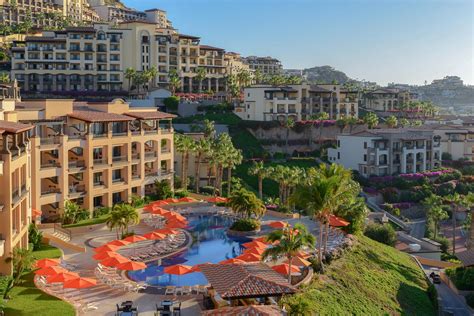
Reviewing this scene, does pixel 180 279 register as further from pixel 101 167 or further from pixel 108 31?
pixel 108 31

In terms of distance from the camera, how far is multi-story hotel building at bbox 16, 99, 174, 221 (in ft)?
166

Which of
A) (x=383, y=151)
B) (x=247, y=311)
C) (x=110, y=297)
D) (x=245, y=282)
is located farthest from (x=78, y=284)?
(x=383, y=151)

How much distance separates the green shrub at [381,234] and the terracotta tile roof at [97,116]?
27521 mm

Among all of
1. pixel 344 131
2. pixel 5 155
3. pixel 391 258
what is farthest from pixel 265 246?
pixel 344 131

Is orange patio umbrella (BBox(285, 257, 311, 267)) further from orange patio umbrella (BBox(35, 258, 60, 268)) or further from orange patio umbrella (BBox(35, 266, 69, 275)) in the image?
orange patio umbrella (BBox(35, 258, 60, 268))

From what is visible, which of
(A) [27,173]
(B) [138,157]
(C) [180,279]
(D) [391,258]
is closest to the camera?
(C) [180,279]

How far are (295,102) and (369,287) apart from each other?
73075 millimetres

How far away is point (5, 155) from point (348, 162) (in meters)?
71.6

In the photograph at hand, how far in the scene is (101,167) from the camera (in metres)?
55.8

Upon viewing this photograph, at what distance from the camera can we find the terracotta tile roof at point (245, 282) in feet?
85.9

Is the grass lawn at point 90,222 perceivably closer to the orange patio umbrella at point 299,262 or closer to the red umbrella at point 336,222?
the red umbrella at point 336,222

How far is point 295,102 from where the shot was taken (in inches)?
4328

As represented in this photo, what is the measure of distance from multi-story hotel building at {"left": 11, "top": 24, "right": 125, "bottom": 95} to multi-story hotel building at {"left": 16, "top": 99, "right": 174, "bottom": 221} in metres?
47.0

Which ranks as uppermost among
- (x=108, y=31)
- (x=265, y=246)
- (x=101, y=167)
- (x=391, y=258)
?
(x=108, y=31)
